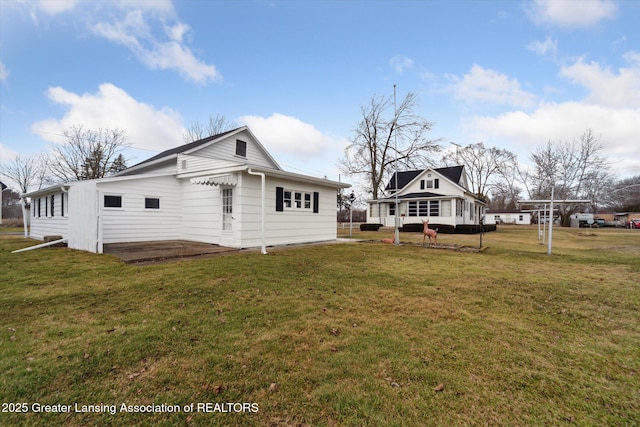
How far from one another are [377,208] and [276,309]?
1060 inches

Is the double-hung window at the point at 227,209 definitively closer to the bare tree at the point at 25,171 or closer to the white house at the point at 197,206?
the white house at the point at 197,206

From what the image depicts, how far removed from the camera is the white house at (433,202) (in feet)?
82.1

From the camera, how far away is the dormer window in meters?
17.0

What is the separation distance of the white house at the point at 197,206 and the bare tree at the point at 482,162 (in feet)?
121

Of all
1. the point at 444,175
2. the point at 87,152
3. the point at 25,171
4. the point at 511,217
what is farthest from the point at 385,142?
the point at 25,171

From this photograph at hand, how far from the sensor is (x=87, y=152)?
3014 centimetres

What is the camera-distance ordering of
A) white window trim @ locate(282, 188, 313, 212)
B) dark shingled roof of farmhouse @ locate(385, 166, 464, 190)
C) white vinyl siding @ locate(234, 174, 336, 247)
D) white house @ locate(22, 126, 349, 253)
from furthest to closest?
1. dark shingled roof of farmhouse @ locate(385, 166, 464, 190)
2. white window trim @ locate(282, 188, 313, 212)
3. white vinyl siding @ locate(234, 174, 336, 247)
4. white house @ locate(22, 126, 349, 253)

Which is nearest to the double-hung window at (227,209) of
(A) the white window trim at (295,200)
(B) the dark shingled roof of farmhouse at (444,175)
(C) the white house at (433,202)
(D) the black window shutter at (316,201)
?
(A) the white window trim at (295,200)

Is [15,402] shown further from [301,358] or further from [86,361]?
[301,358]

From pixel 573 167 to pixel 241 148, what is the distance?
41666mm

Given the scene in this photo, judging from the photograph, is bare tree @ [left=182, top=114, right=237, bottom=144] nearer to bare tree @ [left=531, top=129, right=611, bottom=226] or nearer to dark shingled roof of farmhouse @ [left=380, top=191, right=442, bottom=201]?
dark shingled roof of farmhouse @ [left=380, top=191, right=442, bottom=201]

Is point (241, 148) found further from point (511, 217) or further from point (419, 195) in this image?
point (511, 217)

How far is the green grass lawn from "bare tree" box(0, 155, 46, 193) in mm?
43346

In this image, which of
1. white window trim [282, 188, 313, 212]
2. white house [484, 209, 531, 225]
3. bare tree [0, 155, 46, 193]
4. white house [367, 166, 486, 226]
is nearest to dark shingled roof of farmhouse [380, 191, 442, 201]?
white house [367, 166, 486, 226]
